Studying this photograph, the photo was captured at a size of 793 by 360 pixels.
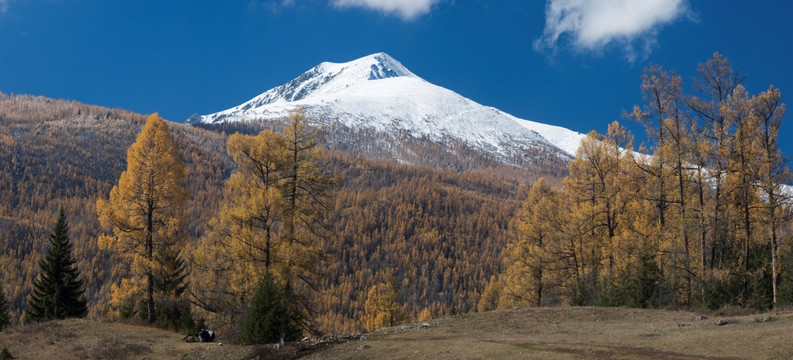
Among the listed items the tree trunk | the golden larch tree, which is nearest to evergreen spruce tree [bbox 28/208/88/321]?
the tree trunk

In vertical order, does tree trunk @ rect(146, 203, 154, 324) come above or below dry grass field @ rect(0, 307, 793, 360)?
above

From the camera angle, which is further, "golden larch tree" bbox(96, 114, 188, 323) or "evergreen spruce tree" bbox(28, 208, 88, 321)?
"evergreen spruce tree" bbox(28, 208, 88, 321)

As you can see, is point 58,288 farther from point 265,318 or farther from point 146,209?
point 265,318

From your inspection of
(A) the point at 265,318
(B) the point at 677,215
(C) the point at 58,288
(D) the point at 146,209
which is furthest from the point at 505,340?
(C) the point at 58,288

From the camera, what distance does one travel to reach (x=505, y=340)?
747 inches

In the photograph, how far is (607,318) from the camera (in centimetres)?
2400

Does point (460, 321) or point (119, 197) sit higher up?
point (119, 197)

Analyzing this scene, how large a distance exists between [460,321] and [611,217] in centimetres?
1366

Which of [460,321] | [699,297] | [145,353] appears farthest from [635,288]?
[145,353]

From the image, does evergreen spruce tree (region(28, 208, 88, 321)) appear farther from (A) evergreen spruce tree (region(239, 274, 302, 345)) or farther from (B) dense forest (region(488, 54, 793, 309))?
(B) dense forest (region(488, 54, 793, 309))

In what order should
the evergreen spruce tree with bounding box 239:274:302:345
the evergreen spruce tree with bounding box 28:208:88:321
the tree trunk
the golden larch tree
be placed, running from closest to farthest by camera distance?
the evergreen spruce tree with bounding box 239:274:302:345 → the golden larch tree → the tree trunk → the evergreen spruce tree with bounding box 28:208:88:321

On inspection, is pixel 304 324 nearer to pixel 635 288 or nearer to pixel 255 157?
pixel 255 157

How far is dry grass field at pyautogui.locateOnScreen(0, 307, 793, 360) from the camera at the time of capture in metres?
15.1

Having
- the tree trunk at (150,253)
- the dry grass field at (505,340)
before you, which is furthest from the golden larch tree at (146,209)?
Result: the dry grass field at (505,340)
